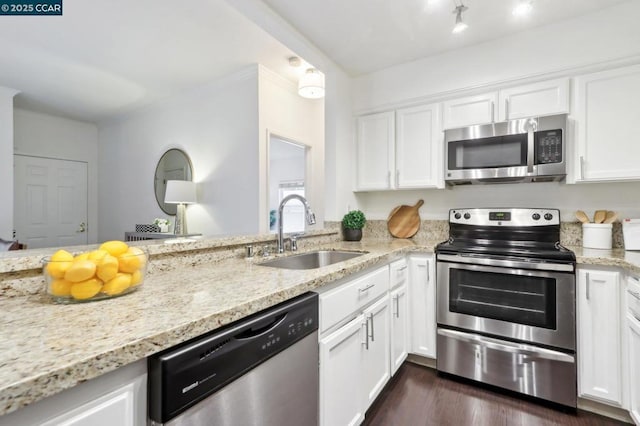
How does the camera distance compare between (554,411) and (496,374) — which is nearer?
Result: (554,411)

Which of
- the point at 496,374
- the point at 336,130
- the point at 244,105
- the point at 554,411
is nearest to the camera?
the point at 554,411

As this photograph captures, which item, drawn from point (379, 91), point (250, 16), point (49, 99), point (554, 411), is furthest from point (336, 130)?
point (49, 99)

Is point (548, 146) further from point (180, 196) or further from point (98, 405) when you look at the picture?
point (180, 196)

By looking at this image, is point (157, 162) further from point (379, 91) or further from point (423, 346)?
point (423, 346)

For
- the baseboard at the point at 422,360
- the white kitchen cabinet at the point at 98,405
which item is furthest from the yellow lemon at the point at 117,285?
the baseboard at the point at 422,360

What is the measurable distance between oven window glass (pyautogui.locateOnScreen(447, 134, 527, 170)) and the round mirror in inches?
120

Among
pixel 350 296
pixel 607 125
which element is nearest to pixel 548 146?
pixel 607 125

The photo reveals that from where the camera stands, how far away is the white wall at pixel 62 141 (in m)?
4.50

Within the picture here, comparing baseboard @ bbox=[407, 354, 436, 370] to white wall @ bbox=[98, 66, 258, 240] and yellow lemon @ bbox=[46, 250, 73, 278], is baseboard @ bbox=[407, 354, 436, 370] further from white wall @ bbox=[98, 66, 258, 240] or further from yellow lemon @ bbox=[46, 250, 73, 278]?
yellow lemon @ bbox=[46, 250, 73, 278]

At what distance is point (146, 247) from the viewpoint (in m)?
1.25

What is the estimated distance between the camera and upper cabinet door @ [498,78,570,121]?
2.00 m

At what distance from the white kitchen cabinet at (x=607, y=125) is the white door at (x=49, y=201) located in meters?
6.54

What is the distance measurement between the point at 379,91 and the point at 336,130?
1.88 feet

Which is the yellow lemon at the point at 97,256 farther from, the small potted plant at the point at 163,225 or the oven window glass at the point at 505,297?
the small potted plant at the point at 163,225
